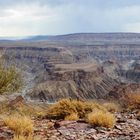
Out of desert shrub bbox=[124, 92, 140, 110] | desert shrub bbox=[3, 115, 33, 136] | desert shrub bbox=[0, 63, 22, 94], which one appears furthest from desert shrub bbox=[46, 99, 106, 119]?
desert shrub bbox=[3, 115, 33, 136]

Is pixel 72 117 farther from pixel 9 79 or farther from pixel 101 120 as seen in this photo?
pixel 9 79

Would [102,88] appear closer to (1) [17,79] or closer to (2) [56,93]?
(2) [56,93]

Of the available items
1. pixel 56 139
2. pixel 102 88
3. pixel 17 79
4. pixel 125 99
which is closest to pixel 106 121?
pixel 56 139

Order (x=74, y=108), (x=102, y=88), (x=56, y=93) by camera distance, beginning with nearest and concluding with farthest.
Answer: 1. (x=74, y=108)
2. (x=56, y=93)
3. (x=102, y=88)

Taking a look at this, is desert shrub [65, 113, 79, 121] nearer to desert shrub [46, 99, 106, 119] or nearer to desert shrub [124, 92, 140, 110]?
desert shrub [46, 99, 106, 119]

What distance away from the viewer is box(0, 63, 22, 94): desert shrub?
534 inches

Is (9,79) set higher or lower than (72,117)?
higher

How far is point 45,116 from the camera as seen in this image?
1269cm

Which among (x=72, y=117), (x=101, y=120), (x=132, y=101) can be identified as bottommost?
(x=132, y=101)

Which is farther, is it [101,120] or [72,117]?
[72,117]

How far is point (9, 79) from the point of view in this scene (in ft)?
45.1

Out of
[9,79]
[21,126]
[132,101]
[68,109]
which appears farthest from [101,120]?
[132,101]

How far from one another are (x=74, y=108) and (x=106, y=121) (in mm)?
2138

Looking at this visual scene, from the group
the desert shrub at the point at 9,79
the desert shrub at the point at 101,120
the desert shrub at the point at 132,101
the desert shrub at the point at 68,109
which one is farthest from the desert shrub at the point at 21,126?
the desert shrub at the point at 132,101
